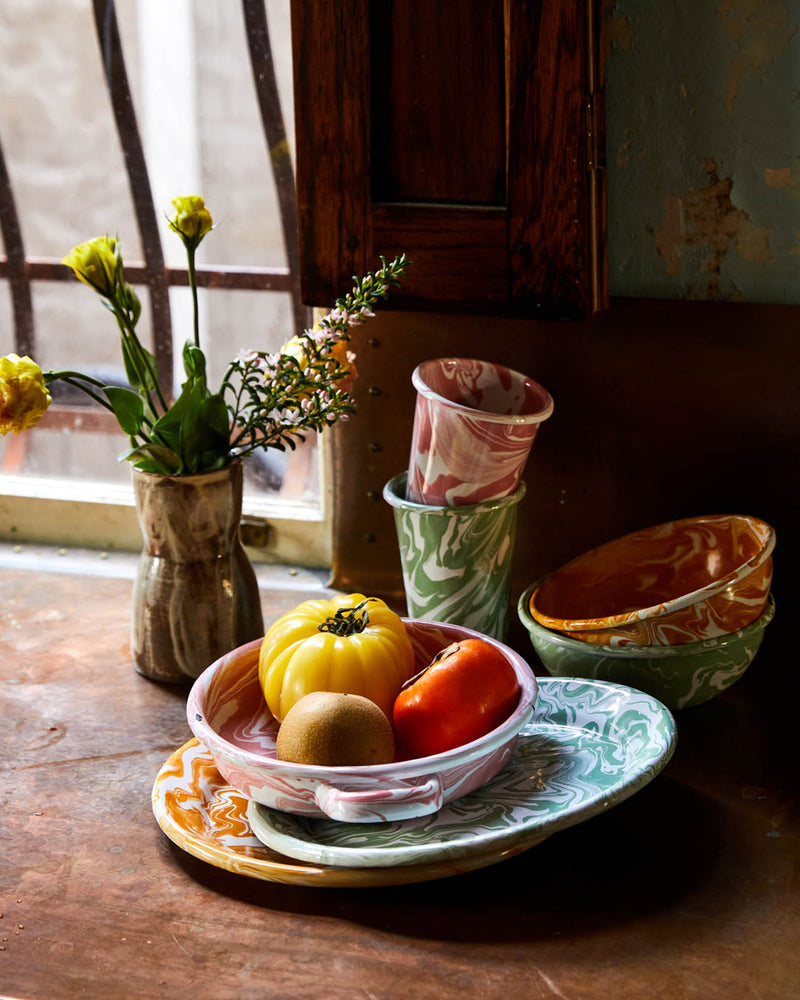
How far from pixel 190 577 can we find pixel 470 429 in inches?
12.9

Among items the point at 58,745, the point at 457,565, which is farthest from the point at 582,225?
the point at 58,745

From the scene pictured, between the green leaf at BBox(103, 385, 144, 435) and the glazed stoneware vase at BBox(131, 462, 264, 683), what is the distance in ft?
0.16

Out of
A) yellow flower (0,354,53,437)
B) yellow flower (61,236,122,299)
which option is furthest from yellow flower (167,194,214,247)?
yellow flower (0,354,53,437)

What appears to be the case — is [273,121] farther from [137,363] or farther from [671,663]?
[671,663]

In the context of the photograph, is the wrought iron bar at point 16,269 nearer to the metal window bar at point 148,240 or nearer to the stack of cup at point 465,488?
the metal window bar at point 148,240

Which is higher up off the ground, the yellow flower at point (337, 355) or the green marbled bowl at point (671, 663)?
the yellow flower at point (337, 355)

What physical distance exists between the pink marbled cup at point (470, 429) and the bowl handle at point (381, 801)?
350 millimetres

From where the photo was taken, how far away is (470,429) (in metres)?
1.08

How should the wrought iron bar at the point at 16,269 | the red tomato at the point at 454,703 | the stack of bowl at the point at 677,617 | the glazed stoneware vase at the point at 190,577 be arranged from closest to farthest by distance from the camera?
the red tomato at the point at 454,703 < the stack of bowl at the point at 677,617 < the glazed stoneware vase at the point at 190,577 < the wrought iron bar at the point at 16,269

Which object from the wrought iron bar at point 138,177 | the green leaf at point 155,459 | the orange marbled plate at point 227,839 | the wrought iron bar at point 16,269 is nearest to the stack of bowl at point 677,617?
the orange marbled plate at point 227,839

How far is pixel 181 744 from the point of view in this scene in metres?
1.08

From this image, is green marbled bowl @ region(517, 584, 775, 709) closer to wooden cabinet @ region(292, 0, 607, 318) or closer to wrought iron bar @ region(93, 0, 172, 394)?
wooden cabinet @ region(292, 0, 607, 318)

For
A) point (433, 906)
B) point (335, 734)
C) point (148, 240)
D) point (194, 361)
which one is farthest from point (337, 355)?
point (433, 906)

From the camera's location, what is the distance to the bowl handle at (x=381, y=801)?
0.84 metres
